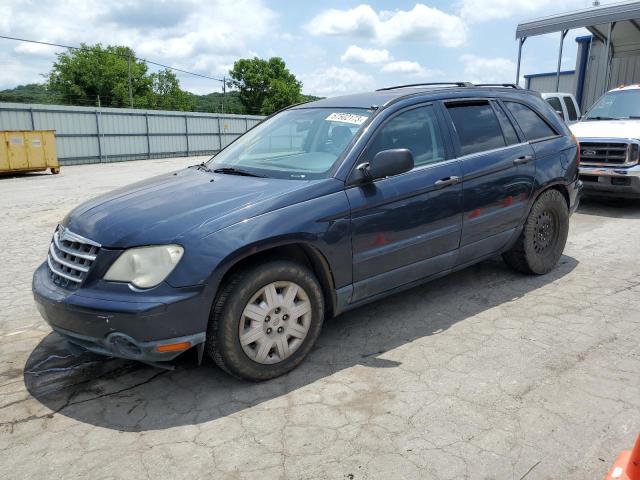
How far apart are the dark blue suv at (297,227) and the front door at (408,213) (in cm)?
1

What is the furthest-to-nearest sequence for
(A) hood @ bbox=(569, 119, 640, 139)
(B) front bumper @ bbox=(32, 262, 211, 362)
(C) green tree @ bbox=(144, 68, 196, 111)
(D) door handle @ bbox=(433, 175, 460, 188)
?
(C) green tree @ bbox=(144, 68, 196, 111)
(A) hood @ bbox=(569, 119, 640, 139)
(D) door handle @ bbox=(433, 175, 460, 188)
(B) front bumper @ bbox=(32, 262, 211, 362)

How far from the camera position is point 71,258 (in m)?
3.05

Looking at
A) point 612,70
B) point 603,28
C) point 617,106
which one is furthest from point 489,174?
point 612,70

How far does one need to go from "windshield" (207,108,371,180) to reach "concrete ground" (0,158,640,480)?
1.27 metres

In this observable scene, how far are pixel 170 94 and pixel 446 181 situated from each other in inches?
3183

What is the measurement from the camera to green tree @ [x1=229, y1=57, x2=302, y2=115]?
7525cm

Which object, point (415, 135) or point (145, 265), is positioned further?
point (415, 135)

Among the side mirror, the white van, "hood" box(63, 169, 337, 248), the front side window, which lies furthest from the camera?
the white van

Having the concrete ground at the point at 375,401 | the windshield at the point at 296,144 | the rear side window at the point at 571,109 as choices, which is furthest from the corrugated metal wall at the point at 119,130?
the windshield at the point at 296,144

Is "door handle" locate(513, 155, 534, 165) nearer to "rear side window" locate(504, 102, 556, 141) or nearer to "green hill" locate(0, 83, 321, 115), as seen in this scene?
"rear side window" locate(504, 102, 556, 141)

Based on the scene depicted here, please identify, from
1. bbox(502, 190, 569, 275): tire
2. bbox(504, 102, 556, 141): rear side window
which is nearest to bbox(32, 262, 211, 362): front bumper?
bbox(502, 190, 569, 275): tire

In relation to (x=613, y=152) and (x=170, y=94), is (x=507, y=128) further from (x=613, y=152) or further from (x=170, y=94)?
(x=170, y=94)

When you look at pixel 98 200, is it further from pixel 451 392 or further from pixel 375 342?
pixel 451 392

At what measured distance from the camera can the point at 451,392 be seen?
9.85 feet
